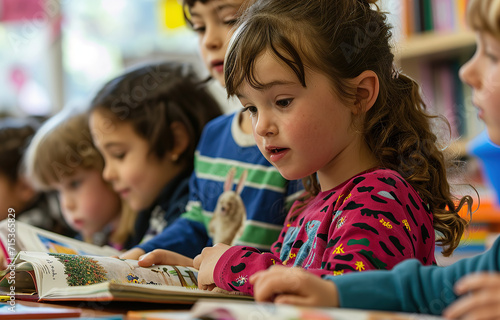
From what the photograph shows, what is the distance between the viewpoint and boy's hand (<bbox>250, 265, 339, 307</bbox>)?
0.53 m

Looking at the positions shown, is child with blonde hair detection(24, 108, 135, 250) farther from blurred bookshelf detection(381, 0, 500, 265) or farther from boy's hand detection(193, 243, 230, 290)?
blurred bookshelf detection(381, 0, 500, 265)

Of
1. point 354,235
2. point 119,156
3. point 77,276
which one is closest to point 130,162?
point 119,156

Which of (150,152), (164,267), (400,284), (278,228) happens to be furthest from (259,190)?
(400,284)

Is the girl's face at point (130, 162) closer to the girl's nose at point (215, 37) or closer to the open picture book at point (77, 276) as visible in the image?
the girl's nose at point (215, 37)

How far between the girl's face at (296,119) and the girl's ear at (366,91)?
0.02m

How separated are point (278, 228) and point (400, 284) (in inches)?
21.0

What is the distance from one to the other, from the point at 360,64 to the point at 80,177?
3.41ft

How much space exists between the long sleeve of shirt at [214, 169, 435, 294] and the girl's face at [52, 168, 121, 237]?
91 cm

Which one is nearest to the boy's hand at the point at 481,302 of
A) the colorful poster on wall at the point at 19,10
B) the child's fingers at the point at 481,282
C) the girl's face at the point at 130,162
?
the child's fingers at the point at 481,282

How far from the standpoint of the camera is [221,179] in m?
1.20

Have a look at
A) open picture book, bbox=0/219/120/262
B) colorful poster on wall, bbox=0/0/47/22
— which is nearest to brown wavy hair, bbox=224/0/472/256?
open picture book, bbox=0/219/120/262

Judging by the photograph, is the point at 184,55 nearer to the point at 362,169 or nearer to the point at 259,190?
the point at 259,190

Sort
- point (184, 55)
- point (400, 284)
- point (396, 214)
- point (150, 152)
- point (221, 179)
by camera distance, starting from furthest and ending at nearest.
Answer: point (184, 55) → point (150, 152) → point (221, 179) → point (396, 214) → point (400, 284)

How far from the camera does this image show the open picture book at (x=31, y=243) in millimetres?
1038
